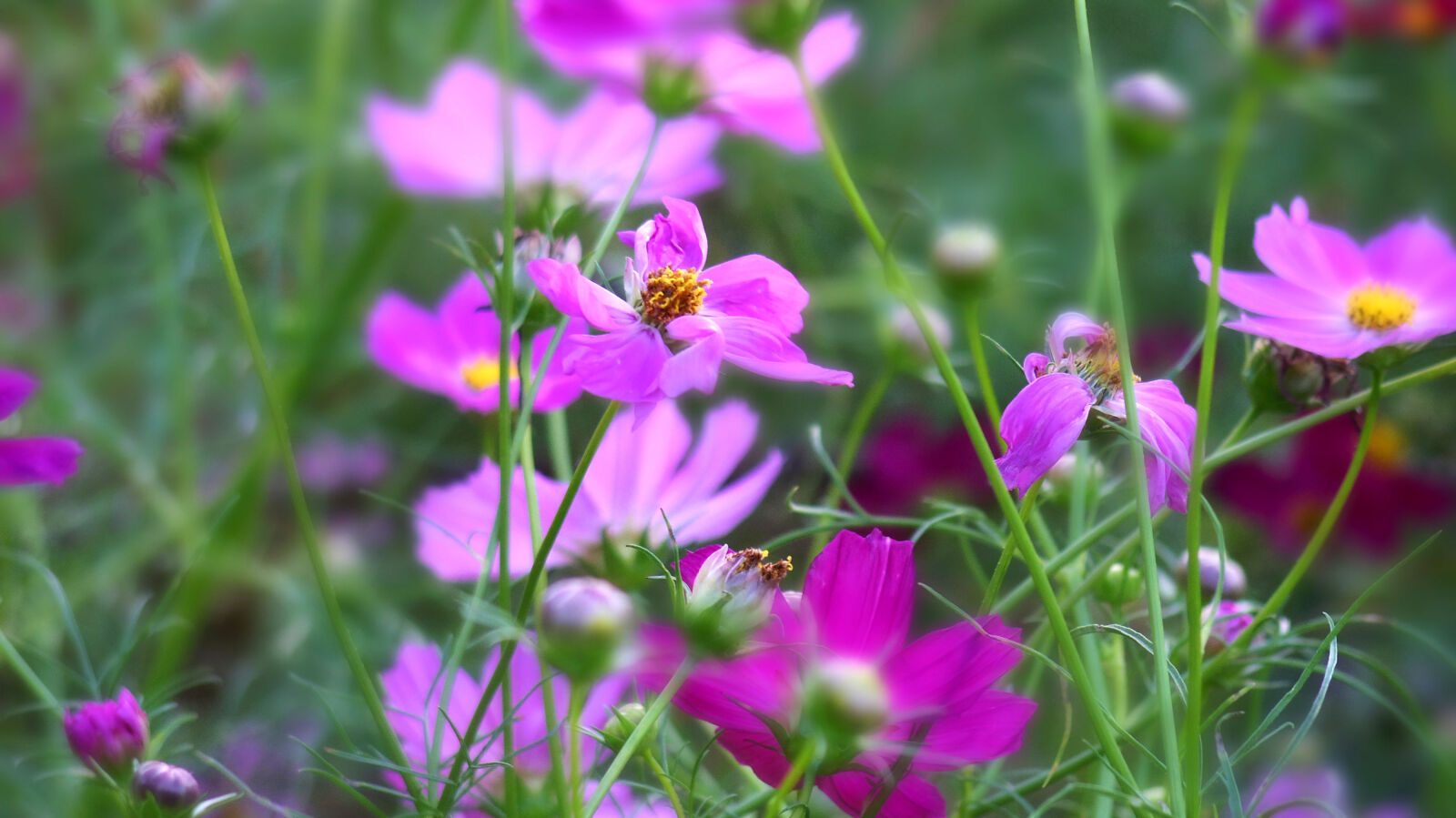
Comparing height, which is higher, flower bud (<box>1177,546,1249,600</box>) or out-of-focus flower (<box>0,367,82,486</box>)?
out-of-focus flower (<box>0,367,82,486</box>)

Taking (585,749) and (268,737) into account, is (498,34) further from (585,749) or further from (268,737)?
(268,737)

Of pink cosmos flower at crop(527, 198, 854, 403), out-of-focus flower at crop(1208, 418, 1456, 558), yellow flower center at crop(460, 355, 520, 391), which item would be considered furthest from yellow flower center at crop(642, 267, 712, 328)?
out-of-focus flower at crop(1208, 418, 1456, 558)

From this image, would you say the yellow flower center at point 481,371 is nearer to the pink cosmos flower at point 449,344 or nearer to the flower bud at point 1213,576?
the pink cosmos flower at point 449,344

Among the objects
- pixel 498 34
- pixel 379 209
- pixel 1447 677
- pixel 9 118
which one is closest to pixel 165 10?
pixel 9 118

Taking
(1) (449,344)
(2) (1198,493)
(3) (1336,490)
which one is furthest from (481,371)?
(3) (1336,490)

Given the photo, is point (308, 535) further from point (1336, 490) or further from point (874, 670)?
point (1336, 490)

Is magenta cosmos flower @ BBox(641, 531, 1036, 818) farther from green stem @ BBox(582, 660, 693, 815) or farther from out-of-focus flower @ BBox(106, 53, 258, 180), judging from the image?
out-of-focus flower @ BBox(106, 53, 258, 180)

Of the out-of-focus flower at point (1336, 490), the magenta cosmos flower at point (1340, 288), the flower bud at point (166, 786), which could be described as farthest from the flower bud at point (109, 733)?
the out-of-focus flower at point (1336, 490)
